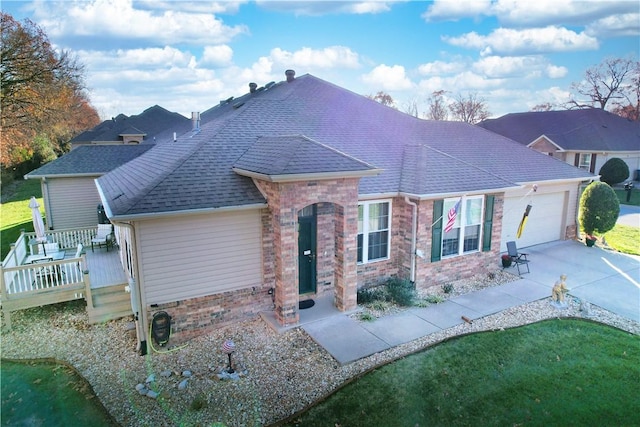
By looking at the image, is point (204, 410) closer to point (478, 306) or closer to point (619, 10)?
point (478, 306)

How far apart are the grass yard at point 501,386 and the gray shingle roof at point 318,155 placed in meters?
4.30

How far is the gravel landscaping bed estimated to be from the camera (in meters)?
6.25

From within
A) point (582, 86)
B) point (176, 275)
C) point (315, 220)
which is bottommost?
point (176, 275)

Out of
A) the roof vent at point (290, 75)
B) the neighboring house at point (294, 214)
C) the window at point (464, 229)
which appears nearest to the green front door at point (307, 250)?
the neighboring house at point (294, 214)

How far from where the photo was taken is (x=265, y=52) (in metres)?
16.6

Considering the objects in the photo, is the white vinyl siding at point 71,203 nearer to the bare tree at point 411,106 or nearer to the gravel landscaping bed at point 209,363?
the gravel landscaping bed at point 209,363

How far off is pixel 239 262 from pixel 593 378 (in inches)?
288

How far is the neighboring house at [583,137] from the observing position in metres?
29.9

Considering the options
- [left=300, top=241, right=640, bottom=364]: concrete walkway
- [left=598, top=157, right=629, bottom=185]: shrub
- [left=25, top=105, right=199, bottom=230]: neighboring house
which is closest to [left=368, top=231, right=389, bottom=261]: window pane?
[left=300, top=241, right=640, bottom=364]: concrete walkway

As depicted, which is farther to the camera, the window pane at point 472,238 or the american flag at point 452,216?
the window pane at point 472,238

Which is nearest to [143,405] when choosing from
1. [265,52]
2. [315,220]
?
[315,220]

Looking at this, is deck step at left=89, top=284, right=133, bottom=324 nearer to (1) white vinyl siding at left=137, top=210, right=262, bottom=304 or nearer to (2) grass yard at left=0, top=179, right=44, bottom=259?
(1) white vinyl siding at left=137, top=210, right=262, bottom=304

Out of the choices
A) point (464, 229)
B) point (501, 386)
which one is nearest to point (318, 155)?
point (464, 229)

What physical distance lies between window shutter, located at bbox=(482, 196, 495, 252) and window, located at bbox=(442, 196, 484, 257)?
0.15 metres
